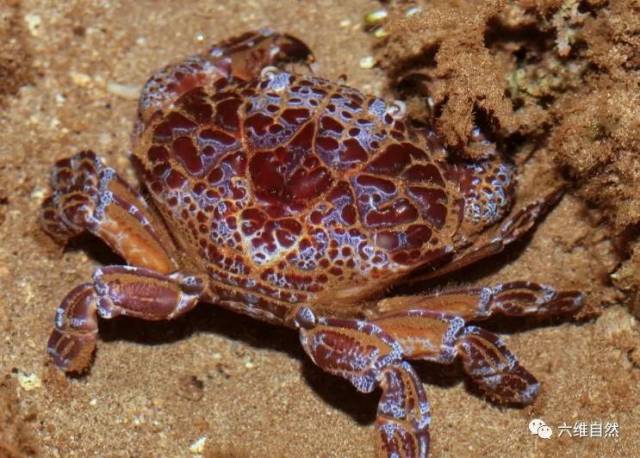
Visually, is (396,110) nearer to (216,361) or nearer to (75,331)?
(216,361)

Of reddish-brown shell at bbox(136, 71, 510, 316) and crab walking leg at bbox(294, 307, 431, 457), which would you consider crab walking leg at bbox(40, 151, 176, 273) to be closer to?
reddish-brown shell at bbox(136, 71, 510, 316)

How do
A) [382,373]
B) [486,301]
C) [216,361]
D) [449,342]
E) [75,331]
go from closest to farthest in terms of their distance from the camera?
[382,373]
[449,342]
[486,301]
[75,331]
[216,361]

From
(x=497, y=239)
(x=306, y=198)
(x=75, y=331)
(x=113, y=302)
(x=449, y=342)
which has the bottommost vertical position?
(x=75, y=331)

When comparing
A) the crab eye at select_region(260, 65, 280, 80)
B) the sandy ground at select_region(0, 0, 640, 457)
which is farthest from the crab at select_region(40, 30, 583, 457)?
the sandy ground at select_region(0, 0, 640, 457)

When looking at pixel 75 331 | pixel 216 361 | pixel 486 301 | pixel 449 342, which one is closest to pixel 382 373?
pixel 449 342

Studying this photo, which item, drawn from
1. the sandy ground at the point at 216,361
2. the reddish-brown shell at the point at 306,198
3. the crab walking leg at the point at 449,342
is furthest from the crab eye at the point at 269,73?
the crab walking leg at the point at 449,342
